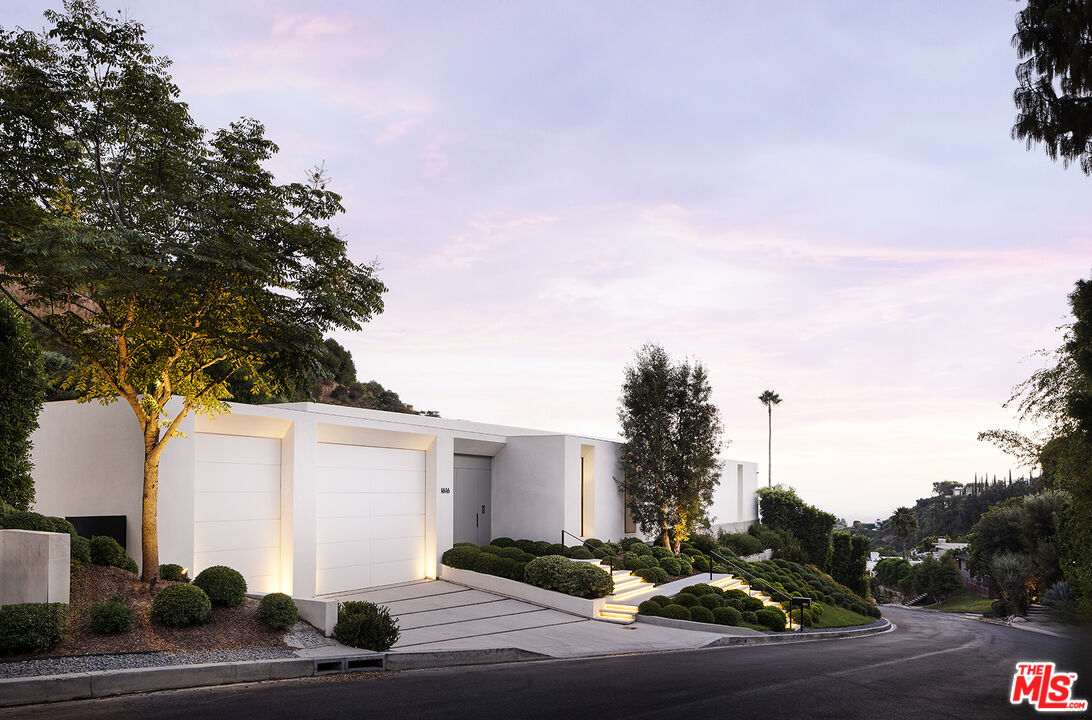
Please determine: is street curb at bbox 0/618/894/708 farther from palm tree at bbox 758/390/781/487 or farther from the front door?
palm tree at bbox 758/390/781/487

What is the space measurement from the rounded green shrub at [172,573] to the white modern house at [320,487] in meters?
1.08

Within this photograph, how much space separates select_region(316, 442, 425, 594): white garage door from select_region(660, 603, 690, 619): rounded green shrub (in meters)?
7.03

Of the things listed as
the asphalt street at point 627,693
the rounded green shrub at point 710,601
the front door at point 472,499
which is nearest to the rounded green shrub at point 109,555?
the asphalt street at point 627,693

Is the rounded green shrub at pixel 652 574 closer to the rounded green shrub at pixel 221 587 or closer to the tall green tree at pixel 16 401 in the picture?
the rounded green shrub at pixel 221 587

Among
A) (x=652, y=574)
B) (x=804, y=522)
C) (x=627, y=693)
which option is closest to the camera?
(x=627, y=693)

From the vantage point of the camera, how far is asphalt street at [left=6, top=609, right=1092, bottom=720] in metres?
7.96

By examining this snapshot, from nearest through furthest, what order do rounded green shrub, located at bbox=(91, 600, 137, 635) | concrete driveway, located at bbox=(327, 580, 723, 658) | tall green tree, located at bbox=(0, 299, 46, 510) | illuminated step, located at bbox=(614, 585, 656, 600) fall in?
rounded green shrub, located at bbox=(91, 600, 137, 635), tall green tree, located at bbox=(0, 299, 46, 510), concrete driveway, located at bbox=(327, 580, 723, 658), illuminated step, located at bbox=(614, 585, 656, 600)

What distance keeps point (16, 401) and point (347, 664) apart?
7.47m

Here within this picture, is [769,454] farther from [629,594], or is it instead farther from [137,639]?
[137,639]

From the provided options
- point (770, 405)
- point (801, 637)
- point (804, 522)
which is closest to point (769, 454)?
point (770, 405)

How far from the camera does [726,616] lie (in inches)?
750

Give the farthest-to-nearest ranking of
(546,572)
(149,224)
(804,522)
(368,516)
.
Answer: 1. (804,522)
2. (368,516)
3. (546,572)
4. (149,224)

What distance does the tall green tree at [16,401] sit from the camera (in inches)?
511

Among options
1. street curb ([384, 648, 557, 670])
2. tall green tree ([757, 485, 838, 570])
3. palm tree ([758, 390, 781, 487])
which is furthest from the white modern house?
palm tree ([758, 390, 781, 487])
